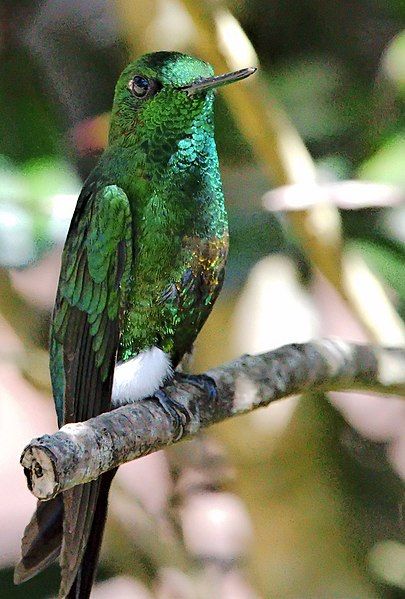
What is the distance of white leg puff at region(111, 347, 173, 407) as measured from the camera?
1.74m

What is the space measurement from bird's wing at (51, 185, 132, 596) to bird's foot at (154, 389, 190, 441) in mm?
86

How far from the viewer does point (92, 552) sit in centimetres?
165

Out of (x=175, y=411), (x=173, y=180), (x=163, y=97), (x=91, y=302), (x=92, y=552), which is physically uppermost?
(x=163, y=97)

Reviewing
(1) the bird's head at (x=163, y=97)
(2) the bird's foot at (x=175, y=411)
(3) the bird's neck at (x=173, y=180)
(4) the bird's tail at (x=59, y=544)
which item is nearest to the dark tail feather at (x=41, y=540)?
(4) the bird's tail at (x=59, y=544)

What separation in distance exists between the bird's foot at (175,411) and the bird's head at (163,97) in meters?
0.39

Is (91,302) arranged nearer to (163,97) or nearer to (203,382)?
(203,382)

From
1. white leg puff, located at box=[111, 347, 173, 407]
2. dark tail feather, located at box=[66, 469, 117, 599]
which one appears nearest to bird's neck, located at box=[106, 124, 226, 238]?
white leg puff, located at box=[111, 347, 173, 407]

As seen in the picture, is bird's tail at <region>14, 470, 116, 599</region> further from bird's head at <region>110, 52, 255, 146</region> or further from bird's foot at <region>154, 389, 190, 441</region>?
bird's head at <region>110, 52, 255, 146</region>

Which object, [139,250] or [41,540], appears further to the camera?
[139,250]

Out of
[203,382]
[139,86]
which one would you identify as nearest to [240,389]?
[203,382]

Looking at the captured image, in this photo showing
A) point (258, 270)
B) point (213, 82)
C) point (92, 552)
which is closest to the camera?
point (213, 82)

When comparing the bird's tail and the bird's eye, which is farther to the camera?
the bird's eye

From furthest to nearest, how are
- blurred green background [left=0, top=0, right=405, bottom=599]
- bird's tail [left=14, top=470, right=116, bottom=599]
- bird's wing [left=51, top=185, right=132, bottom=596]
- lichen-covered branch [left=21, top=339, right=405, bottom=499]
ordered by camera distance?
blurred green background [left=0, top=0, right=405, bottom=599] → bird's wing [left=51, top=185, right=132, bottom=596] → bird's tail [left=14, top=470, right=116, bottom=599] → lichen-covered branch [left=21, top=339, right=405, bottom=499]

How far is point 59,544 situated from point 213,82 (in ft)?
2.28
